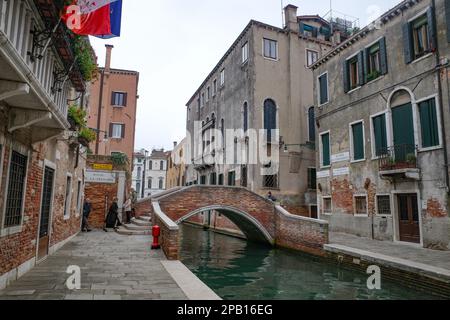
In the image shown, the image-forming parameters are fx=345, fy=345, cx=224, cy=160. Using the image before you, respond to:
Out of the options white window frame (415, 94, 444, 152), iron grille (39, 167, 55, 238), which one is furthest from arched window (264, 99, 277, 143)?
iron grille (39, 167, 55, 238)

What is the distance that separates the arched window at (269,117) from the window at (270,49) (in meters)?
2.64

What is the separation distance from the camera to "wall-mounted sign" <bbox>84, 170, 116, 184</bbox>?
15.7 m

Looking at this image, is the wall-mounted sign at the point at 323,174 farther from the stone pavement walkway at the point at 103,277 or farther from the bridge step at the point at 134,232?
the stone pavement walkway at the point at 103,277

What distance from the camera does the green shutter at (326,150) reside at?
16.3 metres

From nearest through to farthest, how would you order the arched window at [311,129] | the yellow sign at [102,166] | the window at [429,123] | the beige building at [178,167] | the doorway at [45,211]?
1. the doorway at [45,211]
2. the window at [429,123]
3. the yellow sign at [102,166]
4. the arched window at [311,129]
5. the beige building at [178,167]

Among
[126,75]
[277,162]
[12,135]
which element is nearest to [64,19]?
[12,135]

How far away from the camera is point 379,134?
13.2m

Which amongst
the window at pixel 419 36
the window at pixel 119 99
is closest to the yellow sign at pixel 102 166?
the window at pixel 119 99

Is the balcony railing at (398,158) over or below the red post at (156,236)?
over

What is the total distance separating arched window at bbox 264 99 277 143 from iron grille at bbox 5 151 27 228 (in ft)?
48.0

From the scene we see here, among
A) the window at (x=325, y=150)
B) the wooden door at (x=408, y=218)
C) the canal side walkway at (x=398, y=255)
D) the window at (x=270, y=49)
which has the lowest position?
the canal side walkway at (x=398, y=255)
